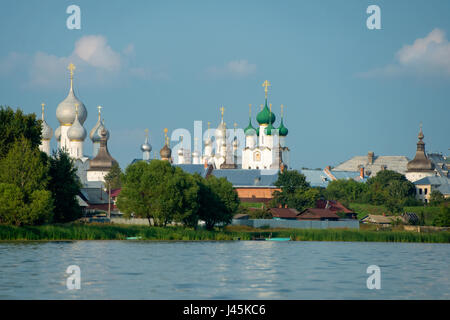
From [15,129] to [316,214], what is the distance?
120 ft

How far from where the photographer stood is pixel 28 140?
2068 inches

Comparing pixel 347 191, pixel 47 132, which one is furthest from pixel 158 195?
pixel 47 132

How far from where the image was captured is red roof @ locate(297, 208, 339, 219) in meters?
80.5

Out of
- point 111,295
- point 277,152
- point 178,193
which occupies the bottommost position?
point 111,295

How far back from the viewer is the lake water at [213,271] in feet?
84.1

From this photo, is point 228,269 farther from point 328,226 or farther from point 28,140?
point 328,226

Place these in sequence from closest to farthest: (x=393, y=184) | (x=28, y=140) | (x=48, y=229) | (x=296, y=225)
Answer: (x=48, y=229) → (x=28, y=140) → (x=296, y=225) → (x=393, y=184)

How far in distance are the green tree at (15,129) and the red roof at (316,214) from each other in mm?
33205

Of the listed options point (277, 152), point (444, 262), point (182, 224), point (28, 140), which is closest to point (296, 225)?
point (182, 224)

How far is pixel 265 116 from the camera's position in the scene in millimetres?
134375

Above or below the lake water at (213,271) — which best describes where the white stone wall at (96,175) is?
above

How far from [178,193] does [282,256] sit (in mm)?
16393
